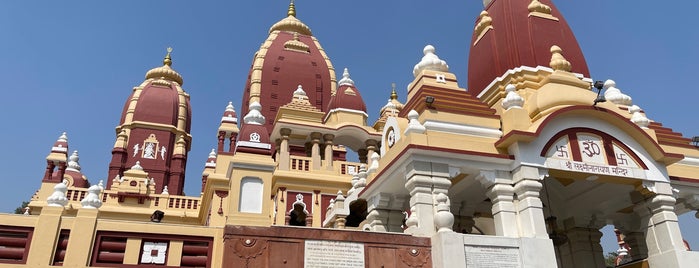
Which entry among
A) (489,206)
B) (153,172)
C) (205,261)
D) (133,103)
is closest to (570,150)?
(489,206)

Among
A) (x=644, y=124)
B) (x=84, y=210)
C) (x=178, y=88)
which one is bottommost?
(x=84, y=210)

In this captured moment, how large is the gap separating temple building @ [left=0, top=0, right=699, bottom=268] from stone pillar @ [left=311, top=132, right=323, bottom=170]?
169cm

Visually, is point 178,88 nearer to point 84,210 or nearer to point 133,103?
point 133,103

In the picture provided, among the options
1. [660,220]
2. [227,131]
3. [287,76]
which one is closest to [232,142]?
[227,131]

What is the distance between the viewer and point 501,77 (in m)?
14.9

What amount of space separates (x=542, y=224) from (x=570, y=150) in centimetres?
199

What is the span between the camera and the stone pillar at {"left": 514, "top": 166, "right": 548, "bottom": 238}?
34.9 feet

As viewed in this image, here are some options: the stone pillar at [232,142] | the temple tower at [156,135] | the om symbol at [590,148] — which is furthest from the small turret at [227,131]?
the om symbol at [590,148]

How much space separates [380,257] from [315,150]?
13.4 m

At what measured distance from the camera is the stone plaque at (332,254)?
9.32 m

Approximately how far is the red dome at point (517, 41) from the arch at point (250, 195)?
318 inches

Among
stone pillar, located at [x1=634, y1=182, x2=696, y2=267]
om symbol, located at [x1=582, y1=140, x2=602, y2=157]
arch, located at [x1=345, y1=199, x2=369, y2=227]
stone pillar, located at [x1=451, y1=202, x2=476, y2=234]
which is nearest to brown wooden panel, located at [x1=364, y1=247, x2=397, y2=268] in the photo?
stone pillar, located at [x1=451, y1=202, x2=476, y2=234]

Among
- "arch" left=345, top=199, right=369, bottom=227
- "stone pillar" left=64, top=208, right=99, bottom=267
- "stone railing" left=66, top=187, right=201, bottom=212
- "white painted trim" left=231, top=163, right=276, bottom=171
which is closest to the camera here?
"stone pillar" left=64, top=208, right=99, bottom=267

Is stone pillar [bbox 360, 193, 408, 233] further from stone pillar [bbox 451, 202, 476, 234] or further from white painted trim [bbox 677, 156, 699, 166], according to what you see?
white painted trim [bbox 677, 156, 699, 166]
